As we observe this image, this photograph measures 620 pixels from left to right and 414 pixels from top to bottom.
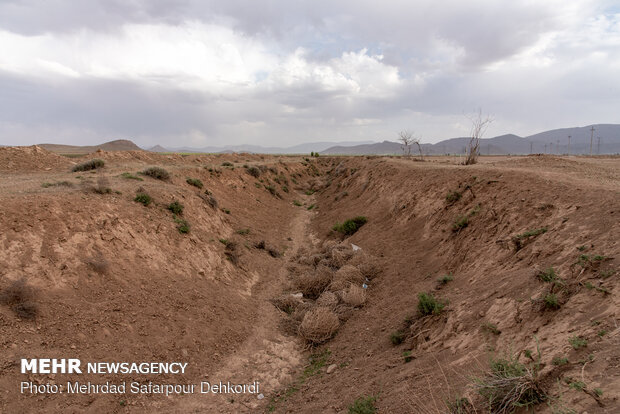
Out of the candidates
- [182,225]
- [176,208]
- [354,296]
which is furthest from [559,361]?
[176,208]

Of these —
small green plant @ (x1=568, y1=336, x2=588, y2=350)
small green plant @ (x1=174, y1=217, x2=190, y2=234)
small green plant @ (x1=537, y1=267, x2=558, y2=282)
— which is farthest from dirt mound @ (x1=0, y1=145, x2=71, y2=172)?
small green plant @ (x1=568, y1=336, x2=588, y2=350)

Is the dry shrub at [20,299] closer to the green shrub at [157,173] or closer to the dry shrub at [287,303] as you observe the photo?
the dry shrub at [287,303]

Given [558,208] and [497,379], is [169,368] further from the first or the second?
[558,208]

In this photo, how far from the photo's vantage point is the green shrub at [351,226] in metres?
18.2

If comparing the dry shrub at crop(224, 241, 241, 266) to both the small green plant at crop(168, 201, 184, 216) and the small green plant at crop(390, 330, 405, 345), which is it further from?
the small green plant at crop(390, 330, 405, 345)

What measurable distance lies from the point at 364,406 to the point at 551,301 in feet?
10.4

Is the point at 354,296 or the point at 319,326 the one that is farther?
the point at 354,296

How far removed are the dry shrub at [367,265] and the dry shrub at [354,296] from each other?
1392 mm

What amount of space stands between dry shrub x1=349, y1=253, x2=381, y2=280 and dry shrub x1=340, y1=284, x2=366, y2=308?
1.39 metres

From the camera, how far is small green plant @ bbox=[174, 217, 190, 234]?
11698mm

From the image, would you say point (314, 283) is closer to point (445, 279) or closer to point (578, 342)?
point (445, 279)

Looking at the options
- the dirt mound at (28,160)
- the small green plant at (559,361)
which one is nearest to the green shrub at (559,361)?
the small green plant at (559,361)

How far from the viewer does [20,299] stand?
6535mm

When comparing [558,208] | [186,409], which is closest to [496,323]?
[558,208]
